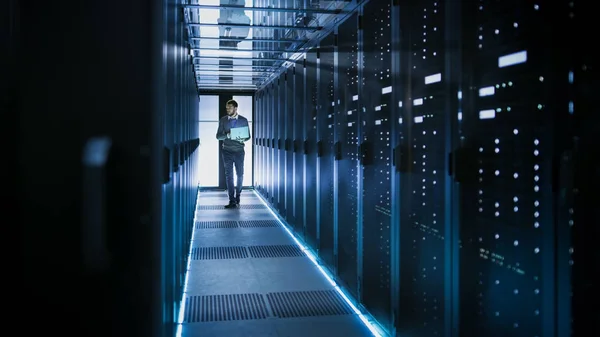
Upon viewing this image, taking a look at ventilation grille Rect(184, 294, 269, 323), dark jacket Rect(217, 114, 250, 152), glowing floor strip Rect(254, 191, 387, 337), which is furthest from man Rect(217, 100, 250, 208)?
ventilation grille Rect(184, 294, 269, 323)

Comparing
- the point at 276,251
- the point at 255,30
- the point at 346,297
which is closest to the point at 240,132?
the point at 255,30

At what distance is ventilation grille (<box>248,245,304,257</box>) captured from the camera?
5.65 metres

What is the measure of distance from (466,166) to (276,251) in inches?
153

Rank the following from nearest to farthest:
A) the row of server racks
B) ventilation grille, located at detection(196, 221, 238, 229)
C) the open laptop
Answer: the row of server racks → ventilation grille, located at detection(196, 221, 238, 229) → the open laptop

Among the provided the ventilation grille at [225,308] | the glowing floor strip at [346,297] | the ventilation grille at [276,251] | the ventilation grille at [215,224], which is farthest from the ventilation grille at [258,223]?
the ventilation grille at [225,308]

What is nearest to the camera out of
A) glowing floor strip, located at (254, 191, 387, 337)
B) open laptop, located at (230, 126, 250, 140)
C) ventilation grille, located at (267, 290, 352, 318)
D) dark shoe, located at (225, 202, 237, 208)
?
glowing floor strip, located at (254, 191, 387, 337)

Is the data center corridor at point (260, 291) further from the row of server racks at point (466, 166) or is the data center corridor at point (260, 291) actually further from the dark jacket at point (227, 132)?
the dark jacket at point (227, 132)

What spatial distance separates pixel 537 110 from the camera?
169 centimetres

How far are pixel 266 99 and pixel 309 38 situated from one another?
4807 millimetres

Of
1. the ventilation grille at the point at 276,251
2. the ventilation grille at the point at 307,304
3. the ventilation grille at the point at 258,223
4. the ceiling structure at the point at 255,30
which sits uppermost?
the ceiling structure at the point at 255,30

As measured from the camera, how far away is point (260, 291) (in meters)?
4.27

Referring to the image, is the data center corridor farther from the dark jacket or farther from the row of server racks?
the dark jacket

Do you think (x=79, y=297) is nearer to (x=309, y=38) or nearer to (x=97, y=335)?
(x=97, y=335)

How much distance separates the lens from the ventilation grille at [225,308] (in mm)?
3635
